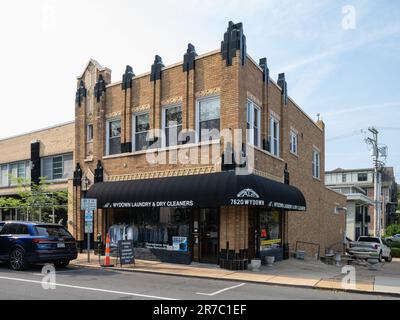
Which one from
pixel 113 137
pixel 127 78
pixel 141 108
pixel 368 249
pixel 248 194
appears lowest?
pixel 368 249

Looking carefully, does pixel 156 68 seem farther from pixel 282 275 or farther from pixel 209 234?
pixel 282 275

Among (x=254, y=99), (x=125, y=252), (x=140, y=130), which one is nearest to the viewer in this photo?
(x=125, y=252)

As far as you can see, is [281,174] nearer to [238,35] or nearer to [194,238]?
[194,238]

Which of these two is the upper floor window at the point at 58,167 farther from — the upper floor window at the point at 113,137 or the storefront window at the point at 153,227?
the storefront window at the point at 153,227

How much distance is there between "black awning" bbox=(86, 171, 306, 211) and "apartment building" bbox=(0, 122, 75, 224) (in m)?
7.02

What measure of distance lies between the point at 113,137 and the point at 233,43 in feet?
25.2

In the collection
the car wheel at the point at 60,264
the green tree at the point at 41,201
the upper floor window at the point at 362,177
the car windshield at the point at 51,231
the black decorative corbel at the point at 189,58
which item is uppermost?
the black decorative corbel at the point at 189,58

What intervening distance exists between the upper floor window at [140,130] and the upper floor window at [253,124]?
4604 mm

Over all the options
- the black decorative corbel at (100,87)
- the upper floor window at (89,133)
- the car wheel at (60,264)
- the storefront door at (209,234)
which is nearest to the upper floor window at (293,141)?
the storefront door at (209,234)

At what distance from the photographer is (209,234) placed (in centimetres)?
1617

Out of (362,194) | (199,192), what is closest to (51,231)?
(199,192)

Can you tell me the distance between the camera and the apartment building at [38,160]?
25.2 metres
